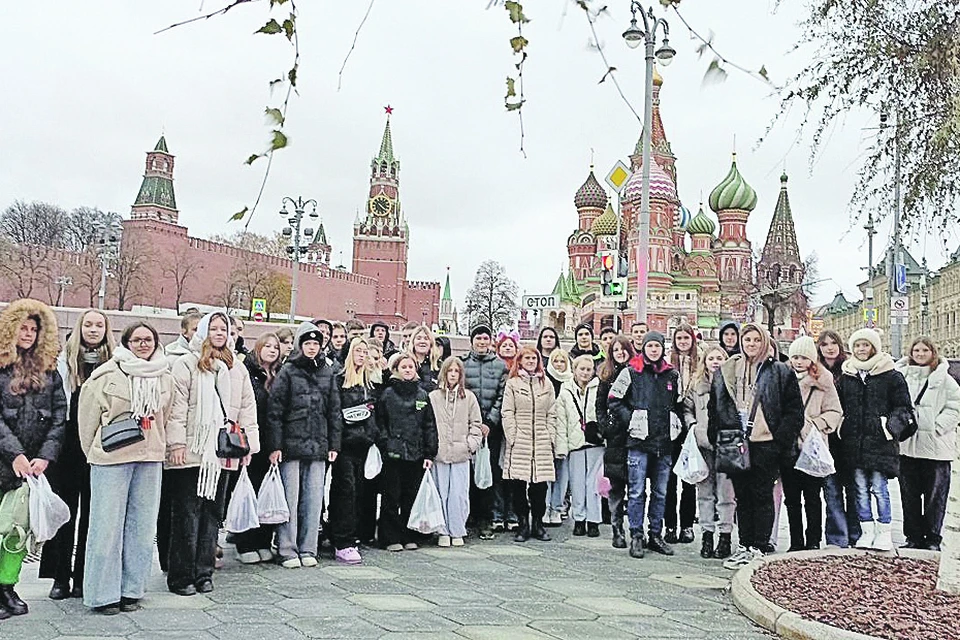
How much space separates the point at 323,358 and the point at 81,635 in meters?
2.96

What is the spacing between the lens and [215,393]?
20.4 feet

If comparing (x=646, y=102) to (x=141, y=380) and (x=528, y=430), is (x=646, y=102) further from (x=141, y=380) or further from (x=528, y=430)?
(x=141, y=380)

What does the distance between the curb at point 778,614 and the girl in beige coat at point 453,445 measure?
2777 mm

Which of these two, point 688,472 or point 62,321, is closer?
point 688,472

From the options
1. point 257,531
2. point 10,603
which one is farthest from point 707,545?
point 10,603

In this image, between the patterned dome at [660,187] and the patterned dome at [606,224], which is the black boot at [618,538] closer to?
the patterned dome at [660,187]

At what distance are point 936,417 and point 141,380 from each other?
6.77 metres

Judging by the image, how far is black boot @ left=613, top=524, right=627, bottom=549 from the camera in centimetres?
818

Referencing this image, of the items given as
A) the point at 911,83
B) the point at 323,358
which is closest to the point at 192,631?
the point at 323,358

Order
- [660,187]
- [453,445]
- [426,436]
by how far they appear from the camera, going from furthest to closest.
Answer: [660,187] → [453,445] → [426,436]

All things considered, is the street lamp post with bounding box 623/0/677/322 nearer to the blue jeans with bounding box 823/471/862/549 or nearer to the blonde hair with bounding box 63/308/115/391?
the blue jeans with bounding box 823/471/862/549

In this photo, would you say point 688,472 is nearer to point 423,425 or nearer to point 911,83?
point 423,425

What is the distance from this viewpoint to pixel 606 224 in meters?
76.6

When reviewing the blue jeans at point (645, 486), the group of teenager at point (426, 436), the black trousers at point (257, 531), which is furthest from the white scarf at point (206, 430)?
the blue jeans at point (645, 486)
